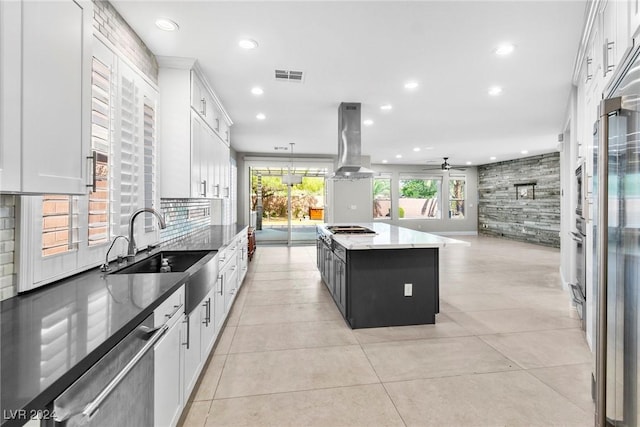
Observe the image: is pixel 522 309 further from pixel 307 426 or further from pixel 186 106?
pixel 186 106

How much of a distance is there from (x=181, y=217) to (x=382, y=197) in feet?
29.0

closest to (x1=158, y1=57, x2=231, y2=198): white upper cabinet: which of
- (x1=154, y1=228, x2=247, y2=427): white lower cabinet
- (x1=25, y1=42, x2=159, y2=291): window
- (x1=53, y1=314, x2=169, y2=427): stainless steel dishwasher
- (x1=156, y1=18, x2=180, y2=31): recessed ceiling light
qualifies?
(x1=25, y1=42, x2=159, y2=291): window

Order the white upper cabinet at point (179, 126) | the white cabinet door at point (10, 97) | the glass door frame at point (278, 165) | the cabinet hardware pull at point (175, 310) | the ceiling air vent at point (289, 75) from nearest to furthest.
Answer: the white cabinet door at point (10, 97), the cabinet hardware pull at point (175, 310), the white upper cabinet at point (179, 126), the ceiling air vent at point (289, 75), the glass door frame at point (278, 165)

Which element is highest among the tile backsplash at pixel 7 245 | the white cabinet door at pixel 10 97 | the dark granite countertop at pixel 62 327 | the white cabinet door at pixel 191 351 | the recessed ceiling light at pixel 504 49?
the recessed ceiling light at pixel 504 49

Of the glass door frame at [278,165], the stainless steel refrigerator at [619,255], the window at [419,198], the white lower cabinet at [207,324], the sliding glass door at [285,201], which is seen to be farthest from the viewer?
the window at [419,198]

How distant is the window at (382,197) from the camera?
11.6 meters

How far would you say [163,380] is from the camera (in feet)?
4.74

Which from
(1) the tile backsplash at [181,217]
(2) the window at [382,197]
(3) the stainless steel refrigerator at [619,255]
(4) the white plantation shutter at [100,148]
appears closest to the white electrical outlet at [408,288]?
(3) the stainless steel refrigerator at [619,255]

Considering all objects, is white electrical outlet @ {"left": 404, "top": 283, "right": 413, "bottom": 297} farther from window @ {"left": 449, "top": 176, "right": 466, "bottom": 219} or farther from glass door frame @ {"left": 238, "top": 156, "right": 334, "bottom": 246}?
window @ {"left": 449, "top": 176, "right": 466, "bottom": 219}

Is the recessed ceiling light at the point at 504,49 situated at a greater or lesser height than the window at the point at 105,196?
greater

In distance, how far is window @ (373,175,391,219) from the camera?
455 inches

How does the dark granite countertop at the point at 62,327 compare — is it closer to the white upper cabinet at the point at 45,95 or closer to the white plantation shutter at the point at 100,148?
the white plantation shutter at the point at 100,148

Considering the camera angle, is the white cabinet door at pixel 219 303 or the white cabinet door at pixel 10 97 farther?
the white cabinet door at pixel 219 303

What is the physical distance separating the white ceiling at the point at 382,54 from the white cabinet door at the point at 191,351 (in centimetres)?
226
